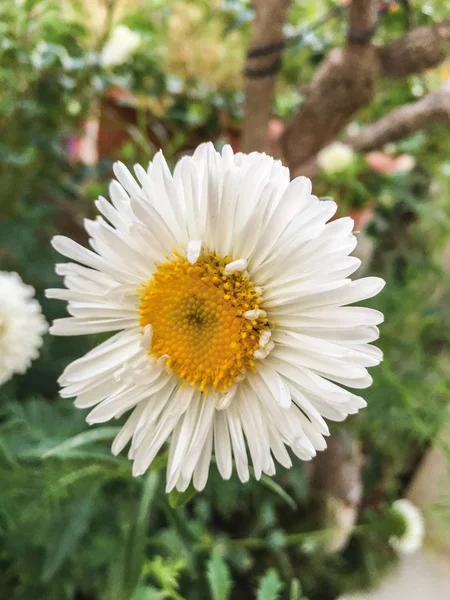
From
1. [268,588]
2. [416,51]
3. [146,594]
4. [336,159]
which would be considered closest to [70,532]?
[146,594]

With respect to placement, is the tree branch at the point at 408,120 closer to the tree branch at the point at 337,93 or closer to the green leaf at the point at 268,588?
the tree branch at the point at 337,93

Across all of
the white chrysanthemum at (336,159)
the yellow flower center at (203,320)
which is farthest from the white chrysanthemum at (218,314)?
the white chrysanthemum at (336,159)

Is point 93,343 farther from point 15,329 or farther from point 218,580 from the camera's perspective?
point 218,580

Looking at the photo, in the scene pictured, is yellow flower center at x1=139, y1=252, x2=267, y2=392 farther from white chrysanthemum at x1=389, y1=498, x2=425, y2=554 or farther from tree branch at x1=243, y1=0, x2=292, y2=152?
white chrysanthemum at x1=389, y1=498, x2=425, y2=554

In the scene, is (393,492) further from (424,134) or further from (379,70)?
(379,70)

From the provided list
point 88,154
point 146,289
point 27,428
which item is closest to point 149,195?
point 146,289

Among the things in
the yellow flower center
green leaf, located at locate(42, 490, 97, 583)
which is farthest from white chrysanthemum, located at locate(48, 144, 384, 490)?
green leaf, located at locate(42, 490, 97, 583)
